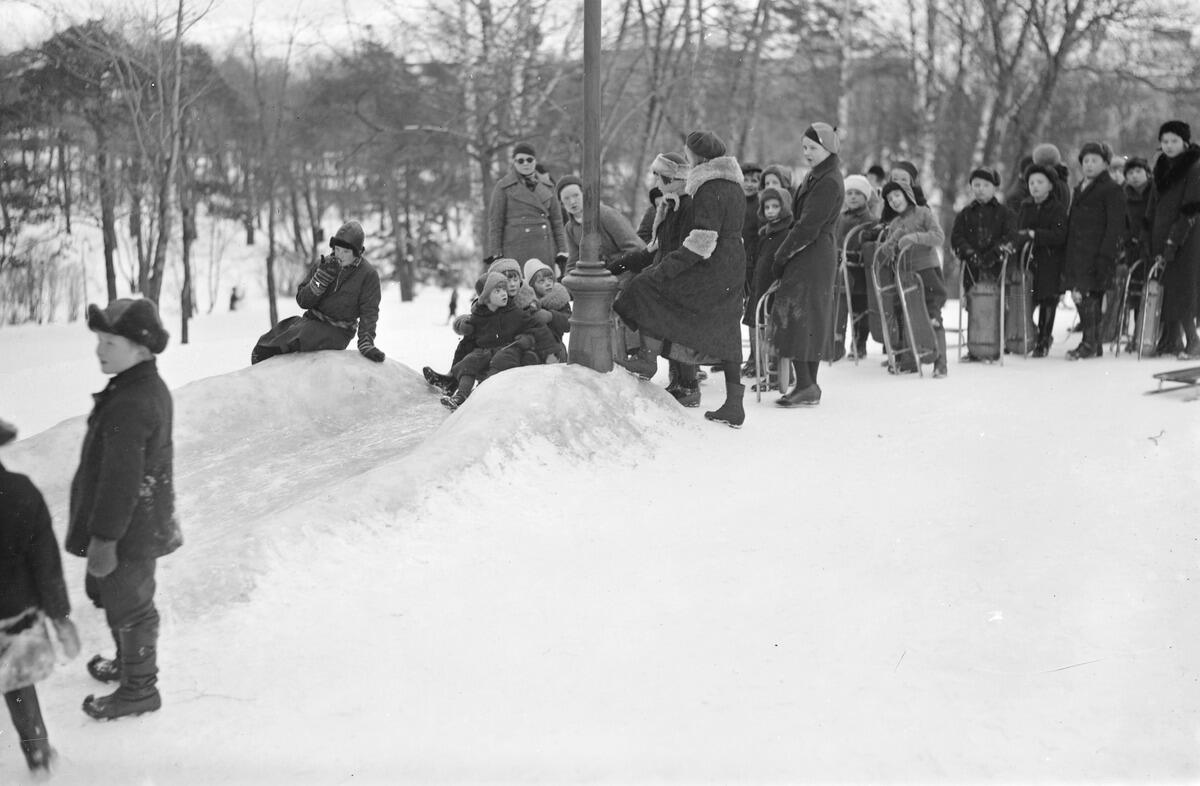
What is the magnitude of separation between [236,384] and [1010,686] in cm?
508

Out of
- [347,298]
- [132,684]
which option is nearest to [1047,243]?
[347,298]

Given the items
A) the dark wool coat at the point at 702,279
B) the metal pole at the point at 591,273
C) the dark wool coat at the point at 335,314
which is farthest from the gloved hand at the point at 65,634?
the dark wool coat at the point at 335,314

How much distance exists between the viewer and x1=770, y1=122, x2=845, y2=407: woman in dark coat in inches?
293

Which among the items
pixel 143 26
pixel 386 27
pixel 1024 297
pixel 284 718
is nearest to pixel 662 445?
pixel 284 718

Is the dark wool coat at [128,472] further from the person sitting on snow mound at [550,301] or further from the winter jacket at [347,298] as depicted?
the person sitting on snow mound at [550,301]

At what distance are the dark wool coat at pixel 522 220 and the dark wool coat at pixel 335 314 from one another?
85.3 inches

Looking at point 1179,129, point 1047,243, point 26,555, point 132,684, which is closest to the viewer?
point 26,555

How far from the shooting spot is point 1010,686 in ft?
12.3

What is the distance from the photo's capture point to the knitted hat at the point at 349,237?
23.3 ft

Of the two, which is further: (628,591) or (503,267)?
(503,267)

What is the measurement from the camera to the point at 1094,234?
9.76m

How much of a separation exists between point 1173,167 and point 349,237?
7140 millimetres

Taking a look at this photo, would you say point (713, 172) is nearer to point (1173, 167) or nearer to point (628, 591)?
point (628, 591)

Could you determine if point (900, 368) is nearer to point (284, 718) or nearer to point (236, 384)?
point (236, 384)
